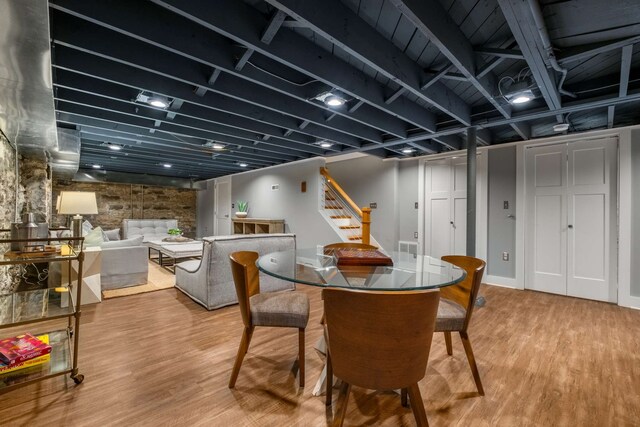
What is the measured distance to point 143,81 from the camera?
8.30ft

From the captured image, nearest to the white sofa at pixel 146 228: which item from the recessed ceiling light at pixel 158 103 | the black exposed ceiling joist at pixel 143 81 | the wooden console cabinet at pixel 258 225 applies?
the wooden console cabinet at pixel 258 225

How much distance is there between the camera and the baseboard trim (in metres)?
4.31

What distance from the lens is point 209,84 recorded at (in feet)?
8.34

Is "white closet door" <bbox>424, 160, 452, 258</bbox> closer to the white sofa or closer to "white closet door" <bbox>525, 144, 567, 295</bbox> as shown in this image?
"white closet door" <bbox>525, 144, 567, 295</bbox>

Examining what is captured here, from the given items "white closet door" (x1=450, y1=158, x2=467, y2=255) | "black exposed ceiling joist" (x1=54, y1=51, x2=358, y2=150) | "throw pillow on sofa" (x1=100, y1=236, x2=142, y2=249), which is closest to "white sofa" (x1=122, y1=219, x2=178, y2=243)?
"throw pillow on sofa" (x1=100, y1=236, x2=142, y2=249)

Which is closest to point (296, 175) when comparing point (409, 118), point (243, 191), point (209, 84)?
point (243, 191)

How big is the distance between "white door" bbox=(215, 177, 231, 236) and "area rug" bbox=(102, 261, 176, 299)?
350 cm

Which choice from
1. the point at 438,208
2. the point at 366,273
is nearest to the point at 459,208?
the point at 438,208

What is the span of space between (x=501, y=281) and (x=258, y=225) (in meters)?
5.15

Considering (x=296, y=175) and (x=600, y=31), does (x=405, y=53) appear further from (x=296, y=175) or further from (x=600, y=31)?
(x=296, y=175)

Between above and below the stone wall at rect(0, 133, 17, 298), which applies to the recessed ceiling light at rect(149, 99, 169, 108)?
above

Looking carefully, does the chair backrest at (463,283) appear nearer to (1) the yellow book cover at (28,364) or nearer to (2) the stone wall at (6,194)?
(1) the yellow book cover at (28,364)

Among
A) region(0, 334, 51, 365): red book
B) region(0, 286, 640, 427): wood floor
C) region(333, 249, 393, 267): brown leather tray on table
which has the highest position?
region(333, 249, 393, 267): brown leather tray on table

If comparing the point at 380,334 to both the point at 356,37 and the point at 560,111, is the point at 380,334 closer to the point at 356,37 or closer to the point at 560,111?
the point at 356,37
